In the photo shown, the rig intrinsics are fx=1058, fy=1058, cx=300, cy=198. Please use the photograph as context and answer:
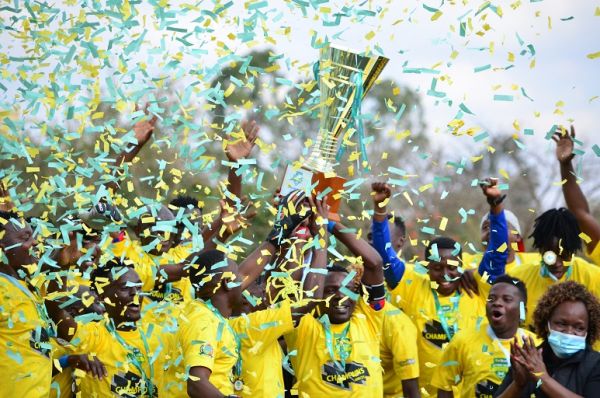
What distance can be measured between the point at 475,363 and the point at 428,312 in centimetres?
117

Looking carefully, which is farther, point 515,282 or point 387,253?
point 387,253

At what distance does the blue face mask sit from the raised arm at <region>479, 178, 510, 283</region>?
1.55 metres

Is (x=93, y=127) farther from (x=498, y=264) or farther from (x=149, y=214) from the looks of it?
(x=498, y=264)

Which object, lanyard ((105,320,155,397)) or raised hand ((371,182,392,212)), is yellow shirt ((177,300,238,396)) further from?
raised hand ((371,182,392,212))

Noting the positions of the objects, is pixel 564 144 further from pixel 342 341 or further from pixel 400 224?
pixel 400 224

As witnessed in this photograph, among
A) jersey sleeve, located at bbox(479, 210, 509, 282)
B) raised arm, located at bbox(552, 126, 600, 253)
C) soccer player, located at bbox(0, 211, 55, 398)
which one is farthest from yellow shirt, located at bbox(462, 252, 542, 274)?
soccer player, located at bbox(0, 211, 55, 398)

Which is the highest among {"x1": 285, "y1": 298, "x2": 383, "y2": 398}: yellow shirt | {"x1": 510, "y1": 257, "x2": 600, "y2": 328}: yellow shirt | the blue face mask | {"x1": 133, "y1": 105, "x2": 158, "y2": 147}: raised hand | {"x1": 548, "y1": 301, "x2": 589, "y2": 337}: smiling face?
{"x1": 133, "y1": 105, "x2": 158, "y2": 147}: raised hand

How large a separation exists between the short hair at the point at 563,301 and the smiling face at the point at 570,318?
0.08 ft

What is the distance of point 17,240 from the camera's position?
6.73 meters

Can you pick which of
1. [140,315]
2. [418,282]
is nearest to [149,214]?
[140,315]

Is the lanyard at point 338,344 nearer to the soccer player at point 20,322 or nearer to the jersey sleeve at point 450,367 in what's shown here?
the jersey sleeve at point 450,367

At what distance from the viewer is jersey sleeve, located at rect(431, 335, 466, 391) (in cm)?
670

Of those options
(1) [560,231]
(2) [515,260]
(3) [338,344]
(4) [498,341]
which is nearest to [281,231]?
(3) [338,344]

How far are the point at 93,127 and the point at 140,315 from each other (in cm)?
140
